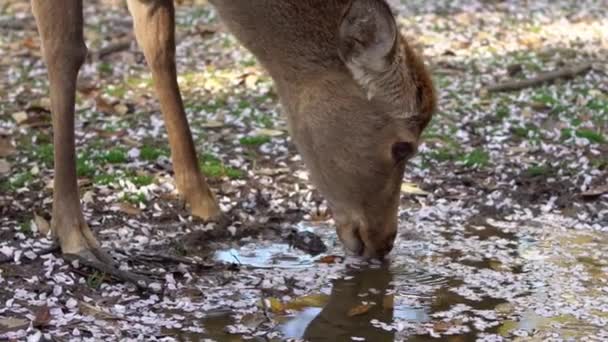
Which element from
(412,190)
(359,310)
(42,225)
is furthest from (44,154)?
(359,310)

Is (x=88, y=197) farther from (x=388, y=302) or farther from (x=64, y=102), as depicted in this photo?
(x=388, y=302)

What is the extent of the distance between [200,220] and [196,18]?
24.0 ft

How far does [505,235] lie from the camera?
6.90m

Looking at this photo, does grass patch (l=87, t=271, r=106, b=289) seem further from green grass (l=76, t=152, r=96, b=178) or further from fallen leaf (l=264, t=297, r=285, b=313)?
green grass (l=76, t=152, r=96, b=178)

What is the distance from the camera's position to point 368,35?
5.66 meters

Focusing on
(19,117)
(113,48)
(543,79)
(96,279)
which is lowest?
(96,279)

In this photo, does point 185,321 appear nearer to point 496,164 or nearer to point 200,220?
point 200,220

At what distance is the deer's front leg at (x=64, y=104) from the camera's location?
19.5ft

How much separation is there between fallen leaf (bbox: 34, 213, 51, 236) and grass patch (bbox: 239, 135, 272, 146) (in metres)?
2.45

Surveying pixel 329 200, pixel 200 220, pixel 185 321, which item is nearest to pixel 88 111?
pixel 200 220

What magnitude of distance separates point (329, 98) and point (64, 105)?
137 cm

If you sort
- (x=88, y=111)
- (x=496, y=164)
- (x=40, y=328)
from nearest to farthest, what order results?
(x=40, y=328), (x=496, y=164), (x=88, y=111)

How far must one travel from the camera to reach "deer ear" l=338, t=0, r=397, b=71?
555 cm

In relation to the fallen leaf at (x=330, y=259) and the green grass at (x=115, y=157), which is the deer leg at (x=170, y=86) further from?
the green grass at (x=115, y=157)
